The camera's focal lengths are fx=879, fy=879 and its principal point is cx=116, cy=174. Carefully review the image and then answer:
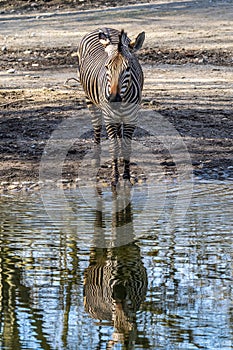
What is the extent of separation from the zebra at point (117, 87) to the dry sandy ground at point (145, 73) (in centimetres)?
68

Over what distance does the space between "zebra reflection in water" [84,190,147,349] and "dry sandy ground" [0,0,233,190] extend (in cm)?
250

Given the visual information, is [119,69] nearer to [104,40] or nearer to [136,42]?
[136,42]

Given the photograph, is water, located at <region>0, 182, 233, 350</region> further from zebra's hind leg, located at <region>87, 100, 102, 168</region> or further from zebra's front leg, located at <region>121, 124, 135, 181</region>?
zebra's hind leg, located at <region>87, 100, 102, 168</region>

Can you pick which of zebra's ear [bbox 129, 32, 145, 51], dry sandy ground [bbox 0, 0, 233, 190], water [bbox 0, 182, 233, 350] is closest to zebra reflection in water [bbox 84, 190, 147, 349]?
water [bbox 0, 182, 233, 350]

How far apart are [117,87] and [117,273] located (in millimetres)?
2689

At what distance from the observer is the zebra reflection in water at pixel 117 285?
17.1ft

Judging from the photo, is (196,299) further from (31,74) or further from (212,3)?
(212,3)

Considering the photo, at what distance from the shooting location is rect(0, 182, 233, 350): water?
506cm

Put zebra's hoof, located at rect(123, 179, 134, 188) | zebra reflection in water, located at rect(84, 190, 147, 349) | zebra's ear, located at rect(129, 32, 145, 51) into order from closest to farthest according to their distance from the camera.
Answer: zebra reflection in water, located at rect(84, 190, 147, 349)
zebra's ear, located at rect(129, 32, 145, 51)
zebra's hoof, located at rect(123, 179, 134, 188)

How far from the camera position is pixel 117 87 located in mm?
8430

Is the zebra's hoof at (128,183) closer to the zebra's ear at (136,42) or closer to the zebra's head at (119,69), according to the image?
the zebra's head at (119,69)

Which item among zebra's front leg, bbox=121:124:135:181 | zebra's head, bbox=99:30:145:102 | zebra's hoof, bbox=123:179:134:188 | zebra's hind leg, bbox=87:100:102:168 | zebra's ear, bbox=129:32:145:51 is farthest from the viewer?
zebra's hind leg, bbox=87:100:102:168

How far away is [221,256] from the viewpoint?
6.52 m

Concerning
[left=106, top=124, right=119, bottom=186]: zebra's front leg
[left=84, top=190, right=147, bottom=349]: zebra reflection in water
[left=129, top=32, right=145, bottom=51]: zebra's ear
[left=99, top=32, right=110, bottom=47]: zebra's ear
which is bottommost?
[left=84, top=190, right=147, bottom=349]: zebra reflection in water
